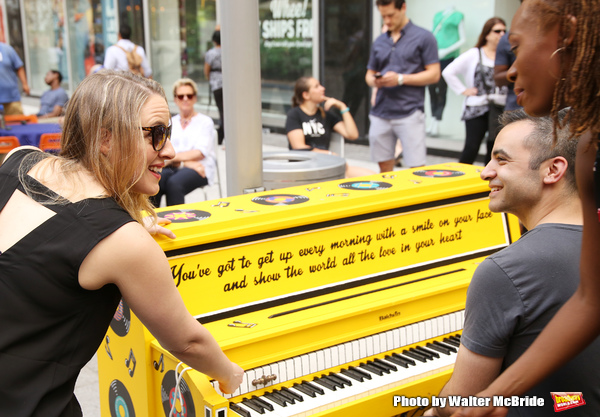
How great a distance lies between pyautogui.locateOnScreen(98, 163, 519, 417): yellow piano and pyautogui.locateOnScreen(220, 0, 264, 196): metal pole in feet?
1.41

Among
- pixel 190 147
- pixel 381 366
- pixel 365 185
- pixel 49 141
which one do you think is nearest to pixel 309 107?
pixel 190 147

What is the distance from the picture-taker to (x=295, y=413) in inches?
88.5

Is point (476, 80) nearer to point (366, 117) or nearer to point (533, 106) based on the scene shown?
point (366, 117)

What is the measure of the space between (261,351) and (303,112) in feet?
11.8

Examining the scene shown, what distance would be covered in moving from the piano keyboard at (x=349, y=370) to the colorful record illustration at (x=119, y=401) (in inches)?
23.7

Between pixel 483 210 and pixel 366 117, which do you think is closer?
pixel 483 210

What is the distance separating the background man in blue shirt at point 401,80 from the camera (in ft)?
18.7

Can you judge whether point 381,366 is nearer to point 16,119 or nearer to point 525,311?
point 525,311

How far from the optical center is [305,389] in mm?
2396

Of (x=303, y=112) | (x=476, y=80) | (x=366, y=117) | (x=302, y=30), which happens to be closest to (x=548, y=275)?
(x=303, y=112)

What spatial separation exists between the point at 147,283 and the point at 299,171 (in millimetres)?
2521

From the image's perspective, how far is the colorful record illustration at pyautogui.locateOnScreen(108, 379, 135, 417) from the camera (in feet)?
8.73

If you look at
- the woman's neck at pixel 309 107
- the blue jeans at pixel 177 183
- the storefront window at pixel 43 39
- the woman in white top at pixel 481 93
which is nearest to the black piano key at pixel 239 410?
the blue jeans at pixel 177 183

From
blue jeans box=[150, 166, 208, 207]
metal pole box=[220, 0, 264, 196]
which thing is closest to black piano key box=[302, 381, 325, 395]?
metal pole box=[220, 0, 264, 196]
